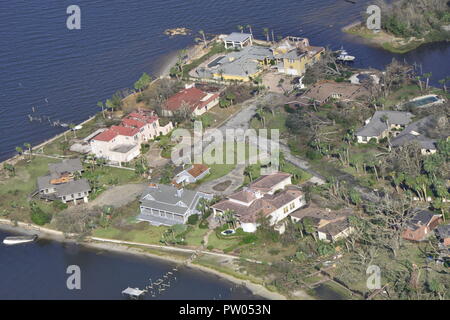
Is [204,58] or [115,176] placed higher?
[204,58]

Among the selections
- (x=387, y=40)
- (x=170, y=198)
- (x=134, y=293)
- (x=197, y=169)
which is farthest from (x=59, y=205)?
(x=387, y=40)

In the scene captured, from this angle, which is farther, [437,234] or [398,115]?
[398,115]

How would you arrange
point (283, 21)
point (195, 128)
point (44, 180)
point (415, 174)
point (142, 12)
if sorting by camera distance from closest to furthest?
1. point (415, 174)
2. point (44, 180)
3. point (195, 128)
4. point (283, 21)
5. point (142, 12)

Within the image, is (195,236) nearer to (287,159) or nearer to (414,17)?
(287,159)

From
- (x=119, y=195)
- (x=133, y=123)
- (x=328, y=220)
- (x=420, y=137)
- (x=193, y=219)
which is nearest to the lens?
(x=328, y=220)

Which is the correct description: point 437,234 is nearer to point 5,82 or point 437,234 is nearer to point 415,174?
point 415,174

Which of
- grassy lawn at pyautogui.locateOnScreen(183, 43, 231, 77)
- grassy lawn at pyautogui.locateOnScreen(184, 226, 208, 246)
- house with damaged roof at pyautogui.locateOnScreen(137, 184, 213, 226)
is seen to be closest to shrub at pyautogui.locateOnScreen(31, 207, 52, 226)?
house with damaged roof at pyautogui.locateOnScreen(137, 184, 213, 226)

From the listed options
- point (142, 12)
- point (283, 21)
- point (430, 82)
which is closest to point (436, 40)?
point (430, 82)
